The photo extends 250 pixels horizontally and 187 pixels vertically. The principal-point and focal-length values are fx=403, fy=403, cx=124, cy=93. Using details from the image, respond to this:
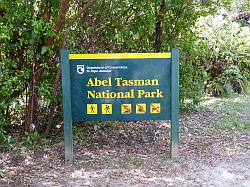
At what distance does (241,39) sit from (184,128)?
613 cm

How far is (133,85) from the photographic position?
204 inches

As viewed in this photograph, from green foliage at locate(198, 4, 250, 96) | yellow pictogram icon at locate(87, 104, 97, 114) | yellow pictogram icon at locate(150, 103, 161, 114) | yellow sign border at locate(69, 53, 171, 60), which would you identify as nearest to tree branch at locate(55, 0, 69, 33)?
yellow sign border at locate(69, 53, 171, 60)

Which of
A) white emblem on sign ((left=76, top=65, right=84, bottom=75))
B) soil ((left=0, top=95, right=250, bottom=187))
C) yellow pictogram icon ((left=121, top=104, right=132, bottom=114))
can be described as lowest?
soil ((left=0, top=95, right=250, bottom=187))

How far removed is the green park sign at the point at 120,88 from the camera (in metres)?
5.10

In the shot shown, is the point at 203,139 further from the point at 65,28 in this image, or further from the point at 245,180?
the point at 65,28

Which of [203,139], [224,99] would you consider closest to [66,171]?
[203,139]

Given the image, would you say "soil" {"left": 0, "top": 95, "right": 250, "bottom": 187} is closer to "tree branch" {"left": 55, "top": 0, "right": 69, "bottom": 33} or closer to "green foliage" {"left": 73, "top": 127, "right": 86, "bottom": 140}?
"green foliage" {"left": 73, "top": 127, "right": 86, "bottom": 140}

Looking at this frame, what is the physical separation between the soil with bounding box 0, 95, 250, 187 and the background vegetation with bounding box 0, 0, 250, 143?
41cm

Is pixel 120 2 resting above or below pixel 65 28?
above

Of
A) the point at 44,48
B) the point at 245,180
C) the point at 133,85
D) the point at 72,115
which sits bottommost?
the point at 245,180

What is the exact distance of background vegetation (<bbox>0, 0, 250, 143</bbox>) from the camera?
204 inches

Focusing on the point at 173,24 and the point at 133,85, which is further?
the point at 173,24

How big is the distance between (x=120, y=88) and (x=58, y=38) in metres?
1.06

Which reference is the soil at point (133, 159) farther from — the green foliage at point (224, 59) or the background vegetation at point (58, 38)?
the green foliage at point (224, 59)
